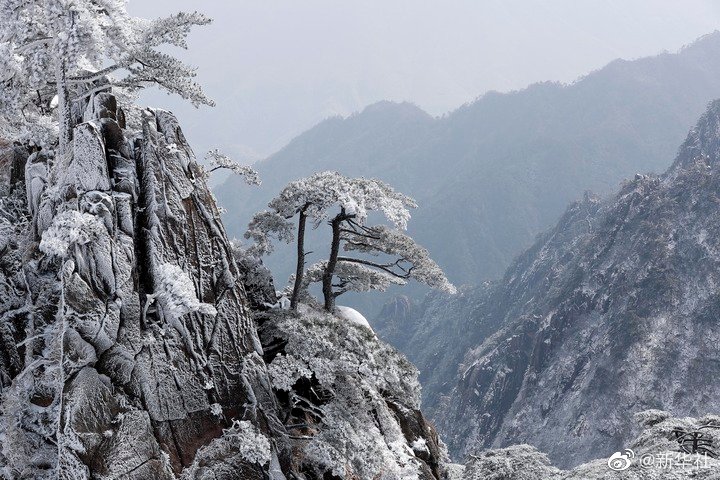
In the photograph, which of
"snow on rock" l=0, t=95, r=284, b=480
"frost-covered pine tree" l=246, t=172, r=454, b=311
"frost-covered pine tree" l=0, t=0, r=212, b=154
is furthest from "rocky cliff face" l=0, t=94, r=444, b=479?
"frost-covered pine tree" l=246, t=172, r=454, b=311

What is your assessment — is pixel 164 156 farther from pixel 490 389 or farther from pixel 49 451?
pixel 490 389

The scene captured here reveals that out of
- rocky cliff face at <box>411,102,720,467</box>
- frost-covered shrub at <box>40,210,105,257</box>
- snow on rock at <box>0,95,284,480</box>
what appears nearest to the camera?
frost-covered shrub at <box>40,210,105,257</box>

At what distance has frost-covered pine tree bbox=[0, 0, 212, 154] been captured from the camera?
1175 centimetres

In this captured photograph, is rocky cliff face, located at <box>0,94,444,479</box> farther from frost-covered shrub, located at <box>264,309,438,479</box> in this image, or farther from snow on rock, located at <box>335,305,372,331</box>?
snow on rock, located at <box>335,305,372,331</box>

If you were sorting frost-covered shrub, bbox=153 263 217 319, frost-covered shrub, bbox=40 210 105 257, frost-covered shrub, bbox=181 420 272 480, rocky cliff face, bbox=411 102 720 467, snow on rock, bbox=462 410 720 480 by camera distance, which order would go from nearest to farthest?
frost-covered shrub, bbox=40 210 105 257 < frost-covered shrub, bbox=153 263 217 319 < frost-covered shrub, bbox=181 420 272 480 < snow on rock, bbox=462 410 720 480 < rocky cliff face, bbox=411 102 720 467

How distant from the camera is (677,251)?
66.6m

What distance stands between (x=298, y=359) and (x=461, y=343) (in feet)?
353

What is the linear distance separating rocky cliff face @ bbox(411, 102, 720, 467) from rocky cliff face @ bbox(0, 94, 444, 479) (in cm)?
5271

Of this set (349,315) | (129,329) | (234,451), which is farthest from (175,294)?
(349,315)

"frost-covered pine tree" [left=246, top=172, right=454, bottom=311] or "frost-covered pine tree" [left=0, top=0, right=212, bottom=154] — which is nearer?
"frost-covered pine tree" [left=0, top=0, right=212, bottom=154]

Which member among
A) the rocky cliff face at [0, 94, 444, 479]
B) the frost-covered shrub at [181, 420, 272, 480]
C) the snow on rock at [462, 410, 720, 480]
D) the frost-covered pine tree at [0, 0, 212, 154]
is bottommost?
the snow on rock at [462, 410, 720, 480]

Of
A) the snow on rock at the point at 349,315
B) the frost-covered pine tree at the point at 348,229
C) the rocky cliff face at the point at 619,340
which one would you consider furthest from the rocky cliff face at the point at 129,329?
the rocky cliff face at the point at 619,340

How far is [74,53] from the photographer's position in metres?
11.7

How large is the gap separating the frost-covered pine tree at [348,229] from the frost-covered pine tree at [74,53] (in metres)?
3.39
